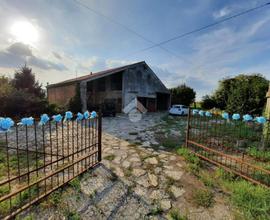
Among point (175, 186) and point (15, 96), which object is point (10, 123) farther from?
point (15, 96)

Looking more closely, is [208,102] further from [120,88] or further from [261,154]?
[261,154]

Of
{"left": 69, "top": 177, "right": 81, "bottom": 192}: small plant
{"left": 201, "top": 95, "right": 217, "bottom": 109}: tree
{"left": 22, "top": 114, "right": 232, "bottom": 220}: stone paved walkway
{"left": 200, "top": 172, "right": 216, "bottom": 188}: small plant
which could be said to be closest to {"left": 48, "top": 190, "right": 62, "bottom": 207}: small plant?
{"left": 22, "top": 114, "right": 232, "bottom": 220}: stone paved walkway

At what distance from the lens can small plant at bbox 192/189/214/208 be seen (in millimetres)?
2257

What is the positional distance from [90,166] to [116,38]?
7940 mm

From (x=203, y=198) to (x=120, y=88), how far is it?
1410 cm

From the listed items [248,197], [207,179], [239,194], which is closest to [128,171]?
[207,179]

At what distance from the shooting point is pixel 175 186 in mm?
2711

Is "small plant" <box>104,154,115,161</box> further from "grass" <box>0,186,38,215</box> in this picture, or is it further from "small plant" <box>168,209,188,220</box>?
"small plant" <box>168,209,188,220</box>

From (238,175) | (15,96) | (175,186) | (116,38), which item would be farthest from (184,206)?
(15,96)

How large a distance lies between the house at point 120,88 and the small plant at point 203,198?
498 inches

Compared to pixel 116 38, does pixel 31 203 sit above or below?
below

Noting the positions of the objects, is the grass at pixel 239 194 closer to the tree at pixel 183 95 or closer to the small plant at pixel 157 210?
the small plant at pixel 157 210

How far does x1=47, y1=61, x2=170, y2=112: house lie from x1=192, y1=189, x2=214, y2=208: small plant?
1266cm

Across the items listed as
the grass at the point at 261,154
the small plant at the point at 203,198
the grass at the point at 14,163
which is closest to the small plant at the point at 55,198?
the grass at the point at 14,163
